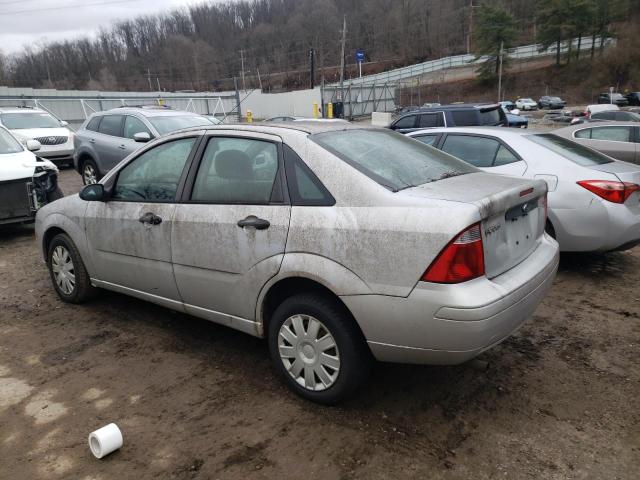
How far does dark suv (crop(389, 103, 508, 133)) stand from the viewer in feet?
37.6

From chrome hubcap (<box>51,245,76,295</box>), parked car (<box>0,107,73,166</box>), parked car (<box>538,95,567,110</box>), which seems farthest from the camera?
parked car (<box>538,95,567,110</box>)

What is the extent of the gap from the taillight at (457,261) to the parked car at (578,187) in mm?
3005

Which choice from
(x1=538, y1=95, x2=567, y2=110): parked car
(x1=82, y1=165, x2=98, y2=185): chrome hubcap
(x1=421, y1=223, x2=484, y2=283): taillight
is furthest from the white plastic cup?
(x1=538, y1=95, x2=567, y2=110): parked car

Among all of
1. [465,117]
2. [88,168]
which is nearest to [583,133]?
[465,117]

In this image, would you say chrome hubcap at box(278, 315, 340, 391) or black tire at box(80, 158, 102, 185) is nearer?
chrome hubcap at box(278, 315, 340, 391)

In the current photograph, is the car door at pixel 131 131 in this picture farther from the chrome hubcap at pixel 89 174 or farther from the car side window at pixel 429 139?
the car side window at pixel 429 139

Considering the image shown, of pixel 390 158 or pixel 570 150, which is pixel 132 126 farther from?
pixel 390 158

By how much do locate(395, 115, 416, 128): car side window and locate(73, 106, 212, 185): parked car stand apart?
4.88 metres

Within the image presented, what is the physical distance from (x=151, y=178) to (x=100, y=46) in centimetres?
11387

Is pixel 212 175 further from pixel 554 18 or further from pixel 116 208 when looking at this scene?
pixel 554 18

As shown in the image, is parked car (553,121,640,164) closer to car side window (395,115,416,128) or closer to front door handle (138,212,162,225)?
car side window (395,115,416,128)

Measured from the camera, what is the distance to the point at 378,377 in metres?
3.36

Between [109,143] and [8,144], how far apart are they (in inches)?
87.2

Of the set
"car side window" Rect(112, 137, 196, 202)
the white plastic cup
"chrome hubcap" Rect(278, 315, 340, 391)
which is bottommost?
the white plastic cup
